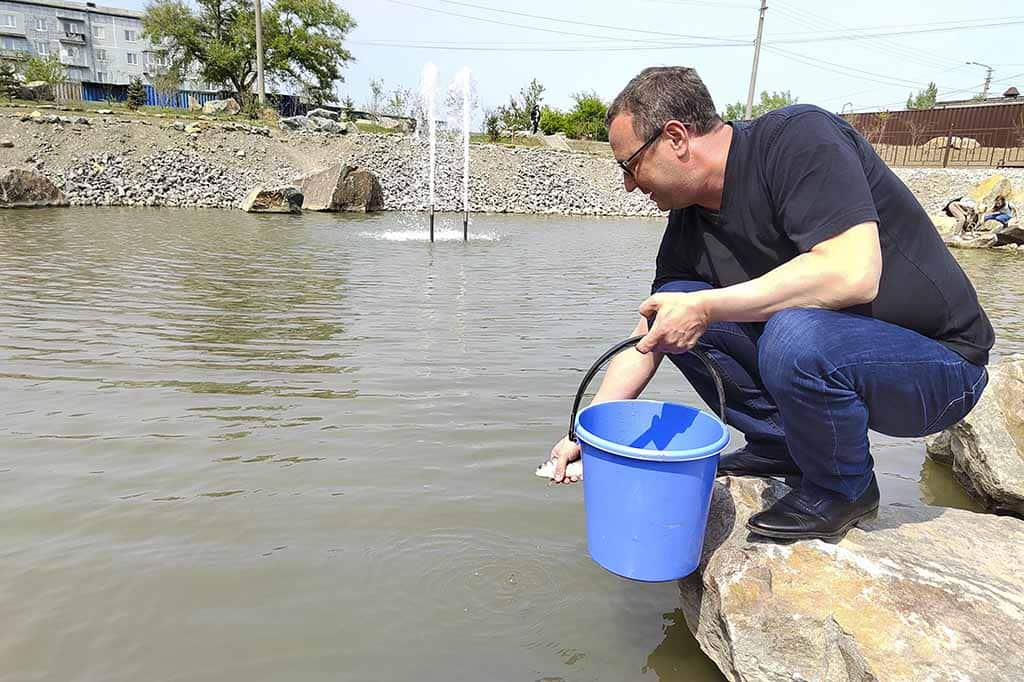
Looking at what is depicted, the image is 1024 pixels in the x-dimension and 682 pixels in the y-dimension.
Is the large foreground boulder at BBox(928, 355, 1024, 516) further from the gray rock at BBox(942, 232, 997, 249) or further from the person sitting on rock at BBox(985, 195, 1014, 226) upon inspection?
the person sitting on rock at BBox(985, 195, 1014, 226)

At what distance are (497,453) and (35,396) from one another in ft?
8.32

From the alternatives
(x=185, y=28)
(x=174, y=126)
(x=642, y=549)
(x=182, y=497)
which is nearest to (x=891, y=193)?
(x=642, y=549)

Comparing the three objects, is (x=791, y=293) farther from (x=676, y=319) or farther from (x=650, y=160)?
(x=650, y=160)

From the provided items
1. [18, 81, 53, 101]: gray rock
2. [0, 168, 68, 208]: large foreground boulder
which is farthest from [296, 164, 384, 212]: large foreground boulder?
[18, 81, 53, 101]: gray rock

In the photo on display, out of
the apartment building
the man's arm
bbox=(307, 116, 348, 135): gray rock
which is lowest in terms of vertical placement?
the man's arm

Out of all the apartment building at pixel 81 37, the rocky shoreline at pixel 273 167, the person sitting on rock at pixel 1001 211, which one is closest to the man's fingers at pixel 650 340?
the person sitting on rock at pixel 1001 211

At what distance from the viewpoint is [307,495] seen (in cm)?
293

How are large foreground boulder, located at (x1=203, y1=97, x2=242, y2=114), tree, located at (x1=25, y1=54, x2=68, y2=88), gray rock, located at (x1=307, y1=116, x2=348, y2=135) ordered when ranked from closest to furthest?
gray rock, located at (x1=307, y1=116, x2=348, y2=135) → large foreground boulder, located at (x1=203, y1=97, x2=242, y2=114) → tree, located at (x1=25, y1=54, x2=68, y2=88)

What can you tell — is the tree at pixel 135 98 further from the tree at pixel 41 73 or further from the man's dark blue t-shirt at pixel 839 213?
the man's dark blue t-shirt at pixel 839 213

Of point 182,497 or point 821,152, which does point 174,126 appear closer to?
point 182,497

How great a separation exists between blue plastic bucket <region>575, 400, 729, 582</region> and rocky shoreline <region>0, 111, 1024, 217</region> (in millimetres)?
18885

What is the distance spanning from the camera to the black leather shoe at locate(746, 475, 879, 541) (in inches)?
78.0

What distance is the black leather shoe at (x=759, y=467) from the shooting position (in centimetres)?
249

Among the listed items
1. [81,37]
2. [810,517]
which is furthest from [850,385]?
[81,37]
